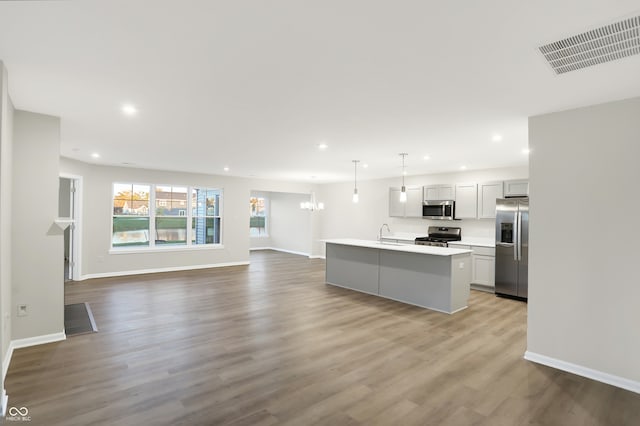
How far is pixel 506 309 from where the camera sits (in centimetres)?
543

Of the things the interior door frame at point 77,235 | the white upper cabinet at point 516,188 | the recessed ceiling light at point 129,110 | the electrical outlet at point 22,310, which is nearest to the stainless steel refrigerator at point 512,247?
the white upper cabinet at point 516,188

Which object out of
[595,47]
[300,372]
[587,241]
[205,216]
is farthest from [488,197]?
[205,216]

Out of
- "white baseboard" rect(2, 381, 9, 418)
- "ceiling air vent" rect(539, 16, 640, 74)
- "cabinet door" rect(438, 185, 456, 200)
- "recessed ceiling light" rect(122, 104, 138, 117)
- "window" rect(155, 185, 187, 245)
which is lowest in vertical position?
"white baseboard" rect(2, 381, 9, 418)

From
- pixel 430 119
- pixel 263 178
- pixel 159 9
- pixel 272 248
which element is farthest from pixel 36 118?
pixel 272 248

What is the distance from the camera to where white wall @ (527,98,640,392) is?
2959 mm

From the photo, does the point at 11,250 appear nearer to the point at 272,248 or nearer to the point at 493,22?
the point at 493,22

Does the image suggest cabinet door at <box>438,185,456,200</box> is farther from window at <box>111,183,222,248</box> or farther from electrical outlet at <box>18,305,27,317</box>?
electrical outlet at <box>18,305,27,317</box>

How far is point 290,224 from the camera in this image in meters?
12.8

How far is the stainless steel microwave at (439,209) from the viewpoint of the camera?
24.9 ft

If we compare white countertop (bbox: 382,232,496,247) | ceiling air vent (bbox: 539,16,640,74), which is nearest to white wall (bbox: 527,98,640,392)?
ceiling air vent (bbox: 539,16,640,74)

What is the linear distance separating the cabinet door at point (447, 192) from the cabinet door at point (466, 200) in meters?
0.10

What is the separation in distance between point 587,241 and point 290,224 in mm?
10342

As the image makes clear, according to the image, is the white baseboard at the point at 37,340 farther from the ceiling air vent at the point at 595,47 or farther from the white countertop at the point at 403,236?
the white countertop at the point at 403,236

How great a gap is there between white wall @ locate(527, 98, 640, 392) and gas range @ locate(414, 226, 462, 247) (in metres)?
3.97
